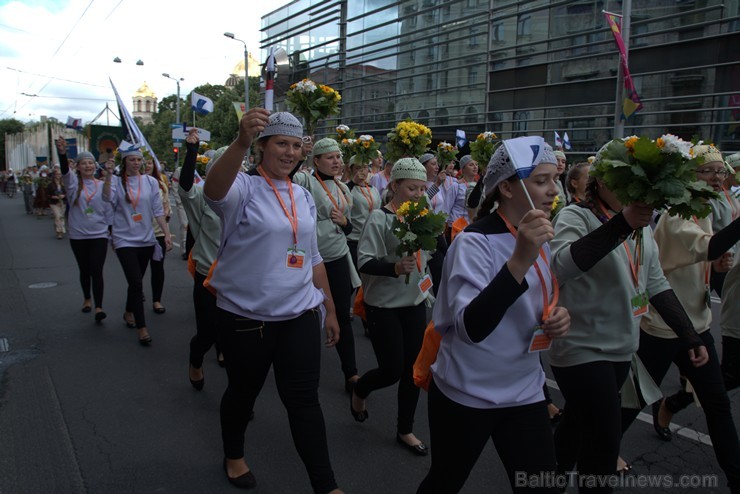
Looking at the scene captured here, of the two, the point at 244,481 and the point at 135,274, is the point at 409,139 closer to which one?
A: the point at 135,274

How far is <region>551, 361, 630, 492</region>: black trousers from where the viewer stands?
2.80 m

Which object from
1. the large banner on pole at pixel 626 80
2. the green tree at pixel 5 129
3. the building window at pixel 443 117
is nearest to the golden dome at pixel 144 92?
the green tree at pixel 5 129

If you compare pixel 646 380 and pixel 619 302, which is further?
pixel 646 380

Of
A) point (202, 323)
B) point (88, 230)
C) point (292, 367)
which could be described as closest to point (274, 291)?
point (292, 367)

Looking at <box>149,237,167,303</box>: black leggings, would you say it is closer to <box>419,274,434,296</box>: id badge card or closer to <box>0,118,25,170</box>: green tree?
<box>419,274,434,296</box>: id badge card

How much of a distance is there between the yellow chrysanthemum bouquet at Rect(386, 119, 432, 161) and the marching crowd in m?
2.29

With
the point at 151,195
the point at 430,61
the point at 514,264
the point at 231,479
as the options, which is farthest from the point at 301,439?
the point at 430,61

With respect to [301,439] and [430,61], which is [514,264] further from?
[430,61]

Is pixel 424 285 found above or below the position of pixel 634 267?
below

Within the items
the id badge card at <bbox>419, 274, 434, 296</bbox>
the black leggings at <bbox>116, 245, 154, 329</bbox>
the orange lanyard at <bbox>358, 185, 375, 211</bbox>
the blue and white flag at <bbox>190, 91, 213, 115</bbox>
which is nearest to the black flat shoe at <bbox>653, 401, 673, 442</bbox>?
the id badge card at <bbox>419, 274, 434, 296</bbox>

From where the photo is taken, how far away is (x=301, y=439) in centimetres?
310

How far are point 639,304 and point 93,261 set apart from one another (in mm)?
6864

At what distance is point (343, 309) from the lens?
5.30 m

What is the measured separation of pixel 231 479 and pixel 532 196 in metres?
2.64
